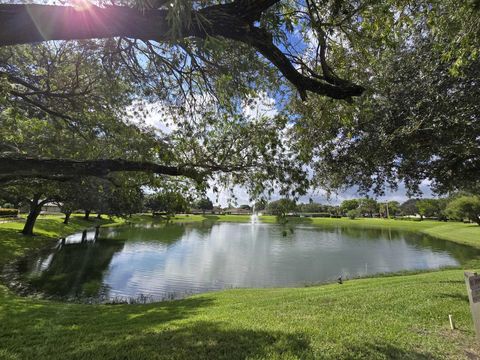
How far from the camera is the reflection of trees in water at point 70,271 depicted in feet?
50.1

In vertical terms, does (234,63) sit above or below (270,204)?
above

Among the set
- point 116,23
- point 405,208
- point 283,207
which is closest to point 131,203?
point 283,207

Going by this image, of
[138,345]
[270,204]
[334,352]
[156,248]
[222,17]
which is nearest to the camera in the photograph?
[222,17]

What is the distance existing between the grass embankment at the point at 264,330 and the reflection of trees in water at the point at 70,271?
5.72 metres

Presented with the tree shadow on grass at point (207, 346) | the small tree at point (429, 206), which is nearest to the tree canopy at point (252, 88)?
the tree shadow on grass at point (207, 346)

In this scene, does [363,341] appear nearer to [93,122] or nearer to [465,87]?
[465,87]

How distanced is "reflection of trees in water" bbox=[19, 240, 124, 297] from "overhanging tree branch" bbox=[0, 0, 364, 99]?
14.0 m

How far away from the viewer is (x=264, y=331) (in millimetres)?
6148

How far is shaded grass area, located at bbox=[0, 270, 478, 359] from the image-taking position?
5.13m

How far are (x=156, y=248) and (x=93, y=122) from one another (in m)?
22.5

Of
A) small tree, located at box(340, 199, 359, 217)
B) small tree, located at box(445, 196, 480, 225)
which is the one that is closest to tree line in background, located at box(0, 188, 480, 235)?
small tree, located at box(445, 196, 480, 225)

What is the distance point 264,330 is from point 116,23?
5.76 meters

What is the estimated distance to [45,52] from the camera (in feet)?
30.6

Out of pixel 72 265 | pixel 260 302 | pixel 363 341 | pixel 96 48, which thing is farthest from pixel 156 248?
pixel 363 341
